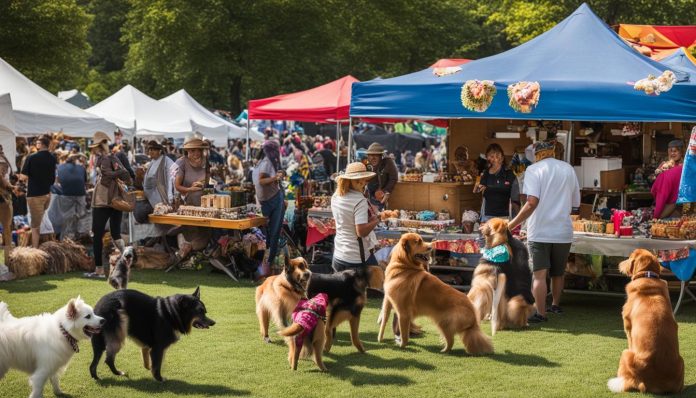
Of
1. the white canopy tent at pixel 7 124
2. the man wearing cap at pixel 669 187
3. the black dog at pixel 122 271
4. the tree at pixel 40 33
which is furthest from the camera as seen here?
the tree at pixel 40 33

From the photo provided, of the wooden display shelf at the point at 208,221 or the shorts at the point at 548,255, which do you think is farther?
the wooden display shelf at the point at 208,221

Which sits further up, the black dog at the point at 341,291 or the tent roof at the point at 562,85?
A: the tent roof at the point at 562,85

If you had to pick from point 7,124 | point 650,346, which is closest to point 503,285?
point 650,346

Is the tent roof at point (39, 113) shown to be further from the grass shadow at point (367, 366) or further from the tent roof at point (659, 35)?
the tent roof at point (659, 35)

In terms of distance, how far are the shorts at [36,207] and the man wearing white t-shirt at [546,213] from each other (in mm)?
6864

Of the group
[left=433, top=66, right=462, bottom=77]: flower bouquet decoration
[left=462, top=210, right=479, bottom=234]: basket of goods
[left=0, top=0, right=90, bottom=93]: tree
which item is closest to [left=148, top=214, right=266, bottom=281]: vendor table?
[left=462, top=210, right=479, bottom=234]: basket of goods

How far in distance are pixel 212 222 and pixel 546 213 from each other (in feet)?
14.6

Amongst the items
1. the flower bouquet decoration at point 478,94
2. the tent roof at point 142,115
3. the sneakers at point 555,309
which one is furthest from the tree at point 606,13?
the sneakers at point 555,309

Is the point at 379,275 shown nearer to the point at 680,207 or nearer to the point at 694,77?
the point at 680,207

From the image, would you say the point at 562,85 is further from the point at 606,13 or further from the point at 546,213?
the point at 606,13

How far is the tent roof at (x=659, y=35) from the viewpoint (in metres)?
13.5

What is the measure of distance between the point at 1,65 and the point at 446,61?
7957mm

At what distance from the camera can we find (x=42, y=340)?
5.54 meters

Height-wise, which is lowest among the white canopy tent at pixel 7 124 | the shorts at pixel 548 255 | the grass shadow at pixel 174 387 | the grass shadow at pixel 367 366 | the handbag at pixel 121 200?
the grass shadow at pixel 174 387
